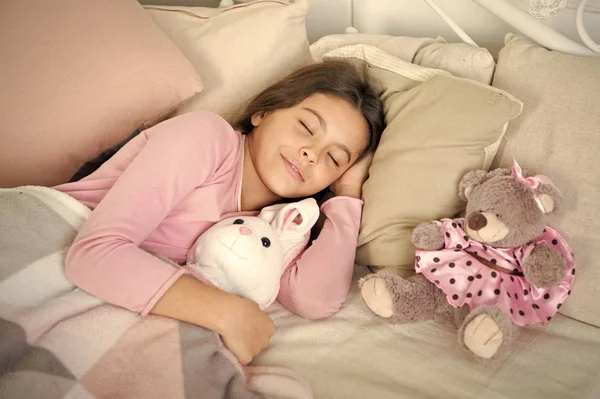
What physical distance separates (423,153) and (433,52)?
0.31m

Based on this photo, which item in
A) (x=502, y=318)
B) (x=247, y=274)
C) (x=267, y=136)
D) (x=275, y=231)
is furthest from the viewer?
(x=267, y=136)

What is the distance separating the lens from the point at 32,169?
116 cm

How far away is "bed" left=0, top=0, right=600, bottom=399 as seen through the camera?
0.80 m

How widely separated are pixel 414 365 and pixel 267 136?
0.58 meters

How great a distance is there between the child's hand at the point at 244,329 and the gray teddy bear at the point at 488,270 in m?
0.21

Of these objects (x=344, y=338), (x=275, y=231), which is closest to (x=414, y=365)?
(x=344, y=338)

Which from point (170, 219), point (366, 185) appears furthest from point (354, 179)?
point (170, 219)

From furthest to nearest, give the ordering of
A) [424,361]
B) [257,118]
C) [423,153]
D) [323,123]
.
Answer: [257,118]
[323,123]
[423,153]
[424,361]

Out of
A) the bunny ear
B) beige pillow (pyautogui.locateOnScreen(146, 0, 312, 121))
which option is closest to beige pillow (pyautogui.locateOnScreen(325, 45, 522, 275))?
the bunny ear

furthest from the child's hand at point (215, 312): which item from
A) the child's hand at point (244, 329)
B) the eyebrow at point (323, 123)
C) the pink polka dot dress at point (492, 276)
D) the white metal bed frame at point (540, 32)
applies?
the white metal bed frame at point (540, 32)

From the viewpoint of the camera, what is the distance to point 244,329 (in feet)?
2.82

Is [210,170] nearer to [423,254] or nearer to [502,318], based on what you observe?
[423,254]

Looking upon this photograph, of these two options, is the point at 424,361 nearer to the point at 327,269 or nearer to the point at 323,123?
the point at 327,269

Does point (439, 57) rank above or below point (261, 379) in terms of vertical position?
above
